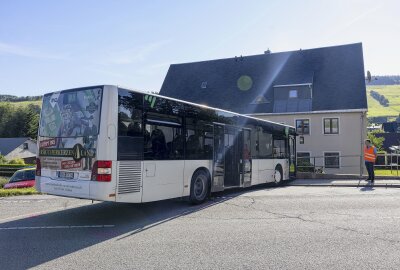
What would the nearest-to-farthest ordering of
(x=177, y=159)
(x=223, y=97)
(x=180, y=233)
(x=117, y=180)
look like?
(x=180, y=233)
(x=117, y=180)
(x=177, y=159)
(x=223, y=97)

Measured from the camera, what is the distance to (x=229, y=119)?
12.8m

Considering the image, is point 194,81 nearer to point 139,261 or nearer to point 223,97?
point 223,97

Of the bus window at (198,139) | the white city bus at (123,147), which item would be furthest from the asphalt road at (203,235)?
the bus window at (198,139)

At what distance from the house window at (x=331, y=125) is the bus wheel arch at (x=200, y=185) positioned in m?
25.2

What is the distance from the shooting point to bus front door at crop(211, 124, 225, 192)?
11.7m

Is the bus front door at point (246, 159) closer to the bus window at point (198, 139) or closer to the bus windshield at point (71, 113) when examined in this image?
the bus window at point (198, 139)

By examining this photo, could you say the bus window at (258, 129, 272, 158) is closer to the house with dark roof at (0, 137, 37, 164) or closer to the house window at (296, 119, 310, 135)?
the house window at (296, 119, 310, 135)

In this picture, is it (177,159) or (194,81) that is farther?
(194,81)

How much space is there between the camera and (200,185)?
1105 cm

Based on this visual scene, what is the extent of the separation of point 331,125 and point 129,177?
2880 centimetres

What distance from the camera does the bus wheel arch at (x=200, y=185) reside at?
10539 mm

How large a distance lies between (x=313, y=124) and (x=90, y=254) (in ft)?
102

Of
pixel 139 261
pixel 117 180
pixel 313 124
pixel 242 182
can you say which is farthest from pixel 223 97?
pixel 139 261

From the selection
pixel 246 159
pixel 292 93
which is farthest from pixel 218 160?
pixel 292 93
